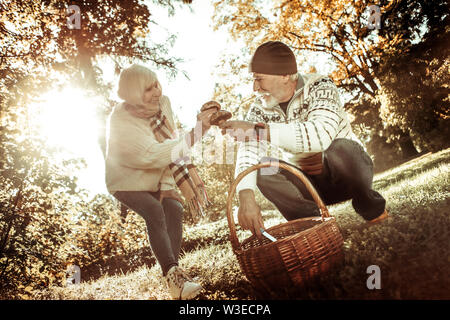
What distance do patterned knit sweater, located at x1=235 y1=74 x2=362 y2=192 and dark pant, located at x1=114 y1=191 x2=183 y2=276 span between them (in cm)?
58

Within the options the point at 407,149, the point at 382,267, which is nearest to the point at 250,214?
the point at 382,267

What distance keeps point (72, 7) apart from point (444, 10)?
11.6m

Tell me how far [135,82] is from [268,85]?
1.01 m

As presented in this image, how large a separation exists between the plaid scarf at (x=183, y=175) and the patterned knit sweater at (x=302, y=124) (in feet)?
1.68

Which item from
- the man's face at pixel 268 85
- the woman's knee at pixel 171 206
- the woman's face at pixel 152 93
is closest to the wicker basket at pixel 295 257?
the woman's knee at pixel 171 206

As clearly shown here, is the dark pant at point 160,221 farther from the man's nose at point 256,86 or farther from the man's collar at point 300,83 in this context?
the man's collar at point 300,83

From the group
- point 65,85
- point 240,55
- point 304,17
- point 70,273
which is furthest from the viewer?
point 240,55

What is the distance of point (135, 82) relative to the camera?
226 cm

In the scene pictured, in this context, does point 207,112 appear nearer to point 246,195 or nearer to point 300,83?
point 246,195

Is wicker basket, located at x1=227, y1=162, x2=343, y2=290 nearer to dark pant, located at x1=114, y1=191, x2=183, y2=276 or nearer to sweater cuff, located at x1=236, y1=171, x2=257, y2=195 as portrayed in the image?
sweater cuff, located at x1=236, y1=171, x2=257, y2=195

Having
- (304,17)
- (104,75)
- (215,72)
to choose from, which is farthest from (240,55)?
(104,75)

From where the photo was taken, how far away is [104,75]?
5070 mm

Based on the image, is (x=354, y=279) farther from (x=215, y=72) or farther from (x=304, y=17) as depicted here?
(x=215, y=72)

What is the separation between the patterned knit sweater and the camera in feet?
5.69
